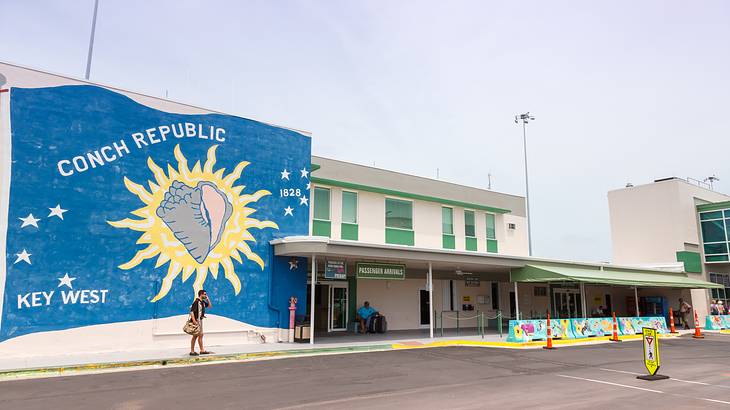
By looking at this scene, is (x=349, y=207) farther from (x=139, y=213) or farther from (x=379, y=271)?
(x=139, y=213)

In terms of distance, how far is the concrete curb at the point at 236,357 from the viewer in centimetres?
1129

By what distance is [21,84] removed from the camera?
14242 mm

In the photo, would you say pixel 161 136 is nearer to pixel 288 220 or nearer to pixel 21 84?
pixel 21 84

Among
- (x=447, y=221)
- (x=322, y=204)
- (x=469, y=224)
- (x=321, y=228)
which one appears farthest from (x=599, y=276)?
(x=322, y=204)

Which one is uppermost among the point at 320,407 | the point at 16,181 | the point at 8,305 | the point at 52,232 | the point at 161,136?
the point at 161,136

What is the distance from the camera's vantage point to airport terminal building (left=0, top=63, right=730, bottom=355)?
13844mm

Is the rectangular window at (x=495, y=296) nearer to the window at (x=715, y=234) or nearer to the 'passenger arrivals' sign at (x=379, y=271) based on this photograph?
the 'passenger arrivals' sign at (x=379, y=271)

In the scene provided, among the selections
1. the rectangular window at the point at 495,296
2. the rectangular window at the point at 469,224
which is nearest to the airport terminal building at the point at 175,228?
the rectangular window at the point at 469,224

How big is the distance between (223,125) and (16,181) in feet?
21.2

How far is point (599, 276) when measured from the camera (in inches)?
1006

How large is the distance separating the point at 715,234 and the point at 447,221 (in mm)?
23024

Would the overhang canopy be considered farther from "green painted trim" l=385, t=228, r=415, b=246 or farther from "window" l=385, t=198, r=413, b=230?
"window" l=385, t=198, r=413, b=230

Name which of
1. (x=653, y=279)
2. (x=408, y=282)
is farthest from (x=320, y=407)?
(x=653, y=279)

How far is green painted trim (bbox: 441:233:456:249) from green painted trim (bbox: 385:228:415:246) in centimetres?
211
